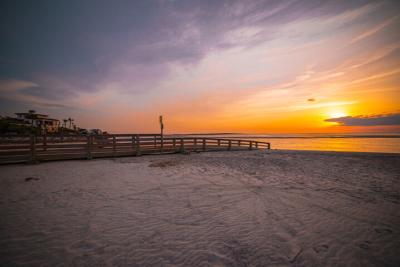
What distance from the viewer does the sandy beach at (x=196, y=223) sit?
2.61 metres

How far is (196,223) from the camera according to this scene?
11.7ft

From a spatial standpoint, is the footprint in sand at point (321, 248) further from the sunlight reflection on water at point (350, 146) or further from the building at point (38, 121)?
the building at point (38, 121)

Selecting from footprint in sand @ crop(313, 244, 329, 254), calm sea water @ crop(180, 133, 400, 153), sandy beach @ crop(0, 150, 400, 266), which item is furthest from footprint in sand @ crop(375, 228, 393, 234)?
calm sea water @ crop(180, 133, 400, 153)

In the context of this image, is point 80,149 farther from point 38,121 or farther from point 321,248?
point 38,121

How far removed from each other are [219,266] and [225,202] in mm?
2238

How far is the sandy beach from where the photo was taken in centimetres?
261

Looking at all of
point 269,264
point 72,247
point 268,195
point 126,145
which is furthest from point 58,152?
point 269,264

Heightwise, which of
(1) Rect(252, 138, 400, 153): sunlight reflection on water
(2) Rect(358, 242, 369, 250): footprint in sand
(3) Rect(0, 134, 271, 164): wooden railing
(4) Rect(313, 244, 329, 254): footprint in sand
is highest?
(3) Rect(0, 134, 271, 164): wooden railing

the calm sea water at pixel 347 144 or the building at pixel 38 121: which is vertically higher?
the building at pixel 38 121

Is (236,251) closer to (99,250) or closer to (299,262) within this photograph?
(299,262)

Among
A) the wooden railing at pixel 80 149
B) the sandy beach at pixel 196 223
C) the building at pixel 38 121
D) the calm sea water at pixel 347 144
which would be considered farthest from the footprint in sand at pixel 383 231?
the building at pixel 38 121

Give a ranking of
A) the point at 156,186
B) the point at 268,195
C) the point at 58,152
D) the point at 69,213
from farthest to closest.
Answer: the point at 58,152 → the point at 156,186 → the point at 268,195 → the point at 69,213

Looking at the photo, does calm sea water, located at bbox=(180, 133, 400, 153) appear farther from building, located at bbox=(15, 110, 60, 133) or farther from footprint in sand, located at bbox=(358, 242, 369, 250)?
building, located at bbox=(15, 110, 60, 133)

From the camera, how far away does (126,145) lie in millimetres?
12836
